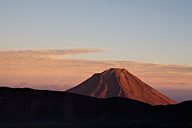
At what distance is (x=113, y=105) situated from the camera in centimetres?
14612

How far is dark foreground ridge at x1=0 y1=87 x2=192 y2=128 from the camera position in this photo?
124312 millimetres

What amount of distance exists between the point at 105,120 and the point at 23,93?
31.7 metres

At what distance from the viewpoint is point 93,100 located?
153250 mm

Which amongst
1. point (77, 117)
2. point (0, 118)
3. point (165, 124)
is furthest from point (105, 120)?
point (0, 118)

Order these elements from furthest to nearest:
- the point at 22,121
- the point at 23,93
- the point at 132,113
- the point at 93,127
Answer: the point at 23,93
the point at 132,113
the point at 22,121
the point at 93,127

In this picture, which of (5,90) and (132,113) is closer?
(132,113)

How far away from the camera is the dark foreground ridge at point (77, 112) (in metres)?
124

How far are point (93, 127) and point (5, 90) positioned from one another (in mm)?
44495

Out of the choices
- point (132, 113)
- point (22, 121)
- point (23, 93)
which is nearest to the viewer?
point (22, 121)

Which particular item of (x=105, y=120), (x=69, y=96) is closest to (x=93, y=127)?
(x=105, y=120)

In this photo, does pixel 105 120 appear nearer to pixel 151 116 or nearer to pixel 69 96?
pixel 151 116

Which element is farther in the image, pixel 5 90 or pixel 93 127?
pixel 5 90

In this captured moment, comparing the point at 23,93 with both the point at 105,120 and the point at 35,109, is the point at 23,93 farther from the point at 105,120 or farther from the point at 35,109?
the point at 105,120

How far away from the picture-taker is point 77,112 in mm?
141625
